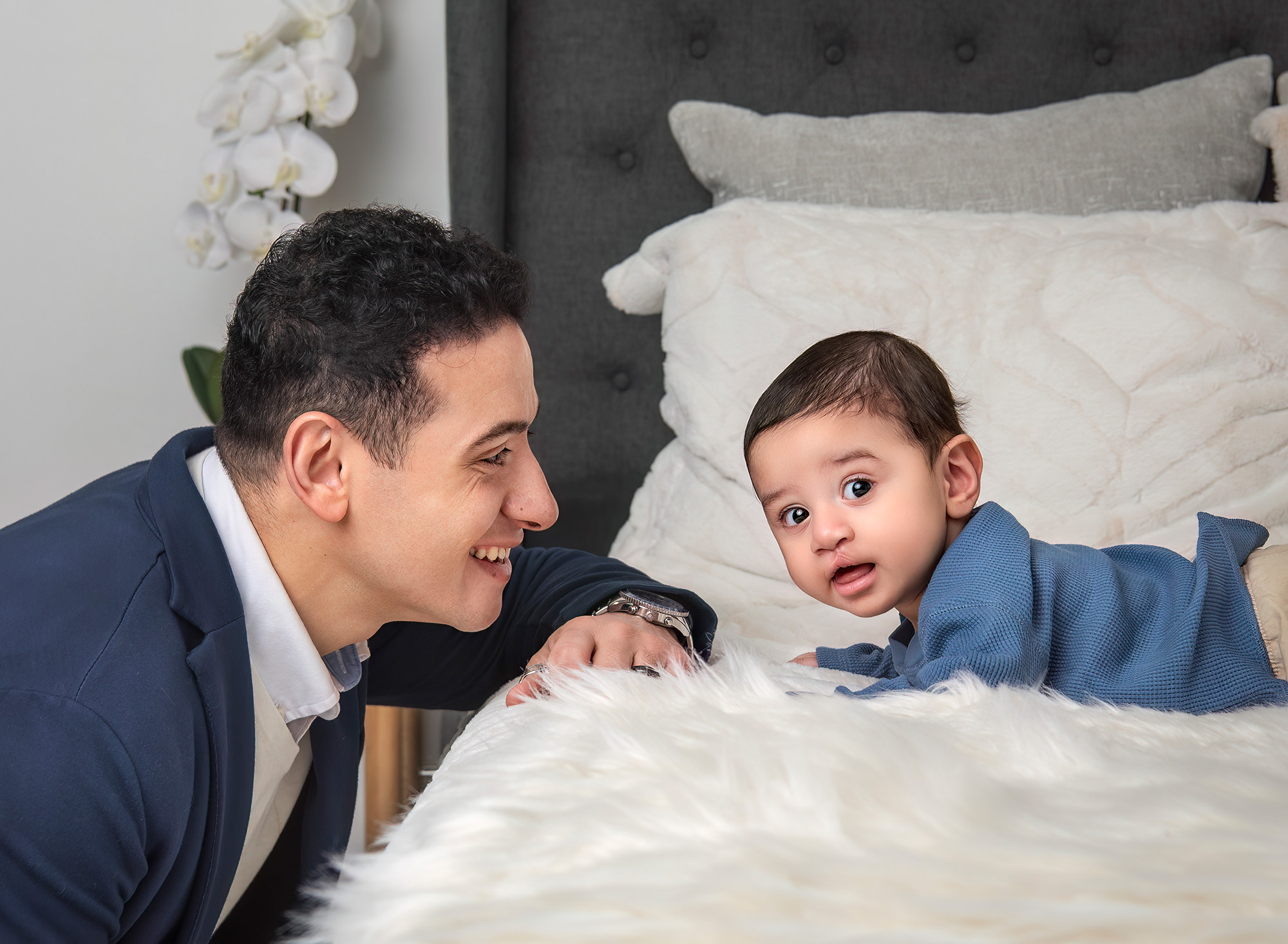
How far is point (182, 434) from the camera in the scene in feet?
3.34

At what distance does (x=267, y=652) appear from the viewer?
95 cm

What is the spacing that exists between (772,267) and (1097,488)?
0.57 metres

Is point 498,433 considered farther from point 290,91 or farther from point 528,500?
point 290,91

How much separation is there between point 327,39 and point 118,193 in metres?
0.62

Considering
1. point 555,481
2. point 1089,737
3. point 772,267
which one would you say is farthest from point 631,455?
point 1089,737

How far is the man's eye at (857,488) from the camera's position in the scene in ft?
3.23

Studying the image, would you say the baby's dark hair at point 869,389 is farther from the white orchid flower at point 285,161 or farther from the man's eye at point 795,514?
the white orchid flower at point 285,161

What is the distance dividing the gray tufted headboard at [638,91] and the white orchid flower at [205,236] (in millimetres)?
441

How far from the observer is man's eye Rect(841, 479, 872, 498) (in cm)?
98

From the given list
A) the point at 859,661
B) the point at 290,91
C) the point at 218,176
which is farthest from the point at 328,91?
the point at 859,661

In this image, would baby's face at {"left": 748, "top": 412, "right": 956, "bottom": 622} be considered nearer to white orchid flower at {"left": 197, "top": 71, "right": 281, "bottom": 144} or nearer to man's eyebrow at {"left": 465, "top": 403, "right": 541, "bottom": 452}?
man's eyebrow at {"left": 465, "top": 403, "right": 541, "bottom": 452}

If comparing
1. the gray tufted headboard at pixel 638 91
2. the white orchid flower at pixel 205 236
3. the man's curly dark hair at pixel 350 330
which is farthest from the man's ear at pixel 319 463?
the white orchid flower at pixel 205 236

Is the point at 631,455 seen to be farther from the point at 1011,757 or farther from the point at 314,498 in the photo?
the point at 1011,757

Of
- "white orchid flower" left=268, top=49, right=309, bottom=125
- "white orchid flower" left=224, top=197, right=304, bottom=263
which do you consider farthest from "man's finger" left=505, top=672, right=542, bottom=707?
"white orchid flower" left=268, top=49, right=309, bottom=125
